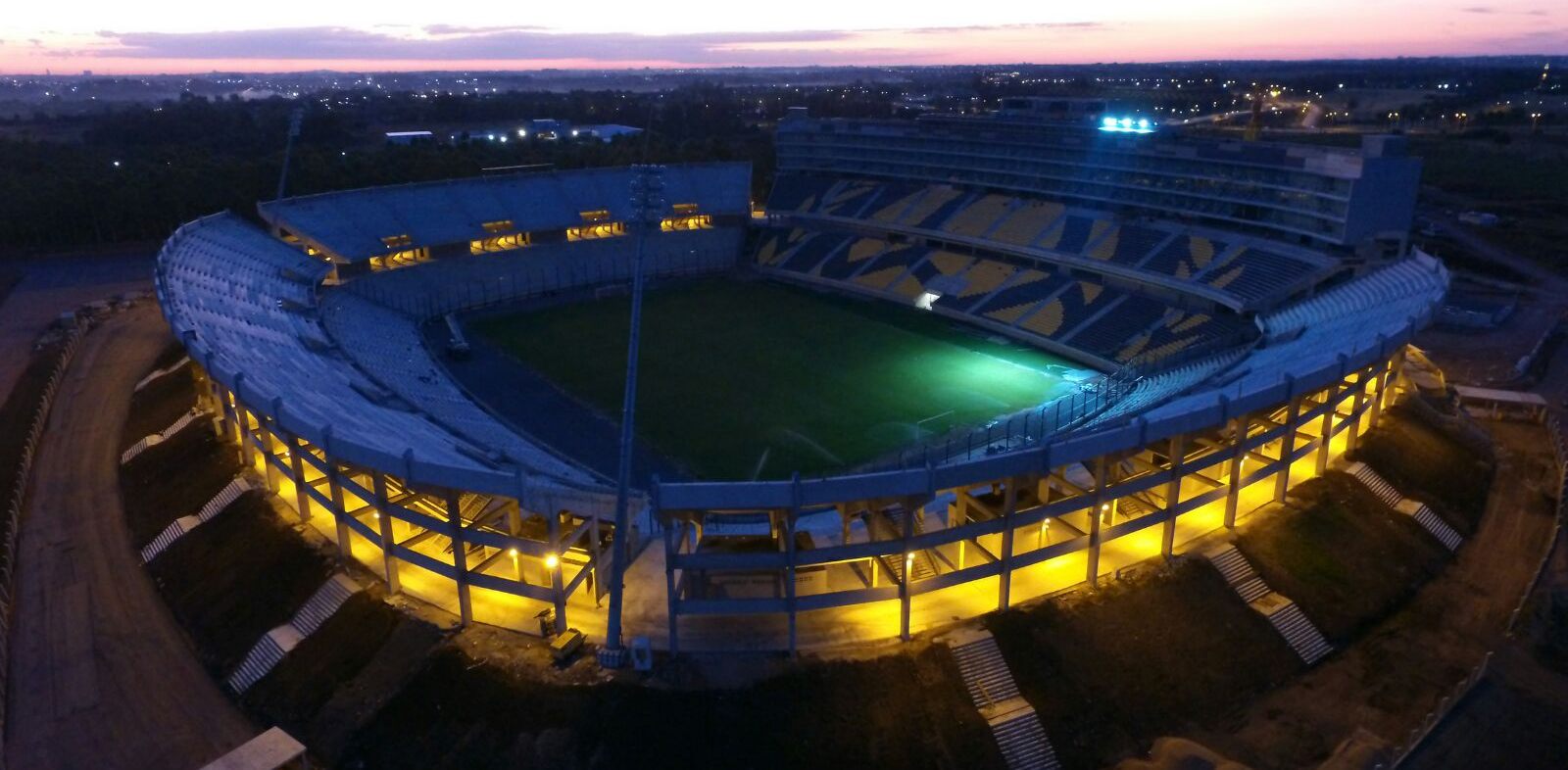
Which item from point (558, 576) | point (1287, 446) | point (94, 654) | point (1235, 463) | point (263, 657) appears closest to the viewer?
point (558, 576)

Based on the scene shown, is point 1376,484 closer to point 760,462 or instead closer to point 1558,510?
point 1558,510

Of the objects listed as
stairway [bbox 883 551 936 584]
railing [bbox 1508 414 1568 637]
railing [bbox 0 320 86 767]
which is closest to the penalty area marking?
stairway [bbox 883 551 936 584]

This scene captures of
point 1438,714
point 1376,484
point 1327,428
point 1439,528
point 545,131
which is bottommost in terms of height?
point 1438,714

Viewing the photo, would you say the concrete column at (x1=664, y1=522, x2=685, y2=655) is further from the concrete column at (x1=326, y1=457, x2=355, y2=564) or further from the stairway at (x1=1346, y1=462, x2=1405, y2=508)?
the stairway at (x1=1346, y1=462, x2=1405, y2=508)

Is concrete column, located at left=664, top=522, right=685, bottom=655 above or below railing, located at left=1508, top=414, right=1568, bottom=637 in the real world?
above

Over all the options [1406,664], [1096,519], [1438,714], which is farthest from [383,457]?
[1406,664]
